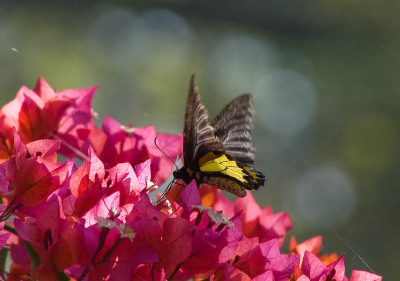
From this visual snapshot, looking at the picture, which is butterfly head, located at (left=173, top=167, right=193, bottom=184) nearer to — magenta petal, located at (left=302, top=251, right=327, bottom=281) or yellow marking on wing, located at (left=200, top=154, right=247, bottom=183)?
yellow marking on wing, located at (left=200, top=154, right=247, bottom=183)

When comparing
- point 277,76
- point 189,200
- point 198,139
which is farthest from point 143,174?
point 277,76

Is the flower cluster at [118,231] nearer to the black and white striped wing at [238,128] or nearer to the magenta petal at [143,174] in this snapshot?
the magenta petal at [143,174]

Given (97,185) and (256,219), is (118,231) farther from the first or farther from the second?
(256,219)

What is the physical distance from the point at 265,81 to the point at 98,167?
504 centimetres

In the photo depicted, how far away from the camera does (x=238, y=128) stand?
0.76 meters

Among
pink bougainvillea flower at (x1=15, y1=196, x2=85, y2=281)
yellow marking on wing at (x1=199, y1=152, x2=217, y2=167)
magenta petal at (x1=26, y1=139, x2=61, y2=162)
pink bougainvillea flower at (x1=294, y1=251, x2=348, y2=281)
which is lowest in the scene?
pink bougainvillea flower at (x1=15, y1=196, x2=85, y2=281)

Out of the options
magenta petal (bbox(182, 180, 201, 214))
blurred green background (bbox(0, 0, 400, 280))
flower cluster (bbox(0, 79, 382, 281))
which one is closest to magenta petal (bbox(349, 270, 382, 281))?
flower cluster (bbox(0, 79, 382, 281))

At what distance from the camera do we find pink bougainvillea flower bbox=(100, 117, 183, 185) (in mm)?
668

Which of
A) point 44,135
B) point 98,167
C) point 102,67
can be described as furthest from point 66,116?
point 102,67

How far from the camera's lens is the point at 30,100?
0.67 meters

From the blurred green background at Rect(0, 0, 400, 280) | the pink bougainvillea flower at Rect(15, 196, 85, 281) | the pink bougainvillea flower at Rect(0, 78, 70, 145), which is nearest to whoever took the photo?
the pink bougainvillea flower at Rect(15, 196, 85, 281)

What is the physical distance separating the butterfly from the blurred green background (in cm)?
346

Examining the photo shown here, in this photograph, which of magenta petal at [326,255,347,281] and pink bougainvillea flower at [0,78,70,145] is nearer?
magenta petal at [326,255,347,281]

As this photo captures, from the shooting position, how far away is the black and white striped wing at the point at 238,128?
0.75 m
